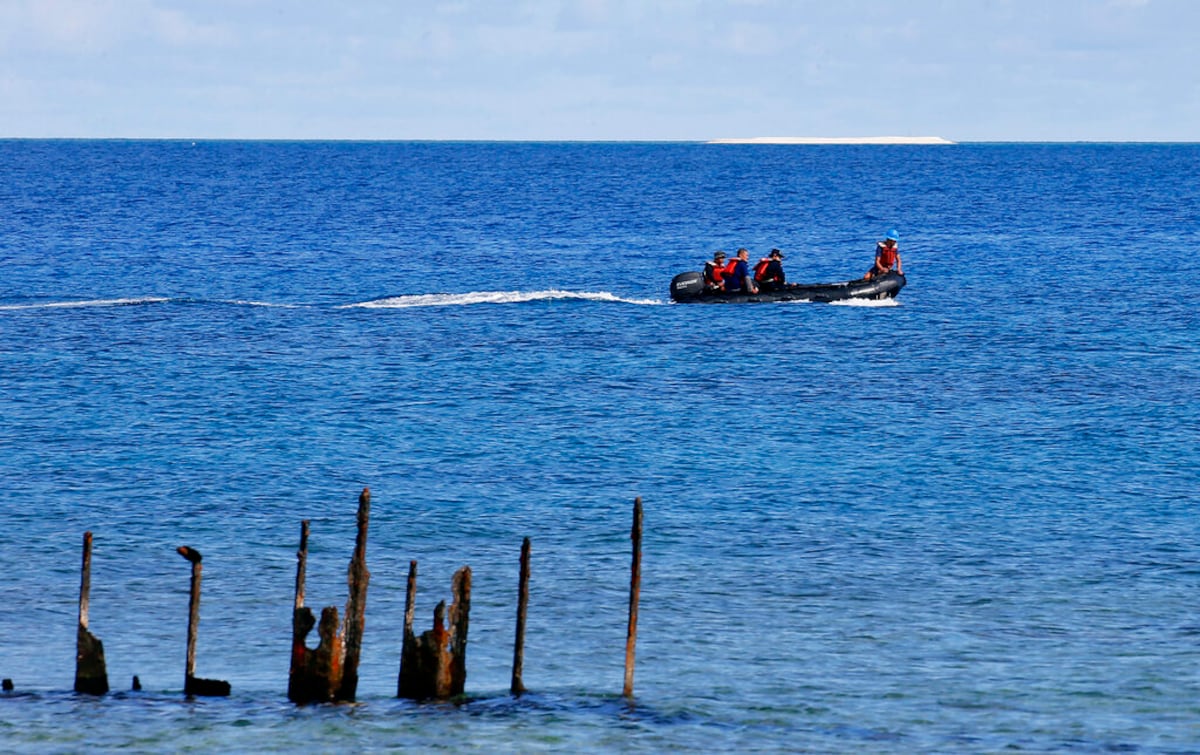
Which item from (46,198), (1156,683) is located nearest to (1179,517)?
(1156,683)

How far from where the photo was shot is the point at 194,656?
1909 centimetres

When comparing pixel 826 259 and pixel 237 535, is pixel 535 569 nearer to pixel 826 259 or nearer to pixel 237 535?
pixel 237 535

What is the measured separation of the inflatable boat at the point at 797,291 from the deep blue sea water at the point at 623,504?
0.69 m

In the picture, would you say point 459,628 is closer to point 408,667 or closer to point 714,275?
point 408,667

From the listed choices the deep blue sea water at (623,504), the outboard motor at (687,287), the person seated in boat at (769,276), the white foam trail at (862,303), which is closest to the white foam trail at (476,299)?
the deep blue sea water at (623,504)

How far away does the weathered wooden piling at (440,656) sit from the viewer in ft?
61.9

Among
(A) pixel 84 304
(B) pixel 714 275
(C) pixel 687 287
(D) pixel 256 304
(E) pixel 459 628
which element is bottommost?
(E) pixel 459 628

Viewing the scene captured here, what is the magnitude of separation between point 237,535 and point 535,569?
5.38 meters

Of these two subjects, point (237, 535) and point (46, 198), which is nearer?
point (237, 535)

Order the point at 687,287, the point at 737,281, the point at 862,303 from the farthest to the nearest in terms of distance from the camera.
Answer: the point at 862,303 → the point at 687,287 → the point at 737,281

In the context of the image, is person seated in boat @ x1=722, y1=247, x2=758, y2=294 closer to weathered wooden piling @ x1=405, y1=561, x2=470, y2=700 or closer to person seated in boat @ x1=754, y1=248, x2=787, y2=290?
person seated in boat @ x1=754, y1=248, x2=787, y2=290

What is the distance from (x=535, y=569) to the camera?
1003 inches

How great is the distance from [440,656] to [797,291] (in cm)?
3971

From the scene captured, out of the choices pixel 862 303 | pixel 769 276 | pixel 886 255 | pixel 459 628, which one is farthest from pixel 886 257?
pixel 459 628
